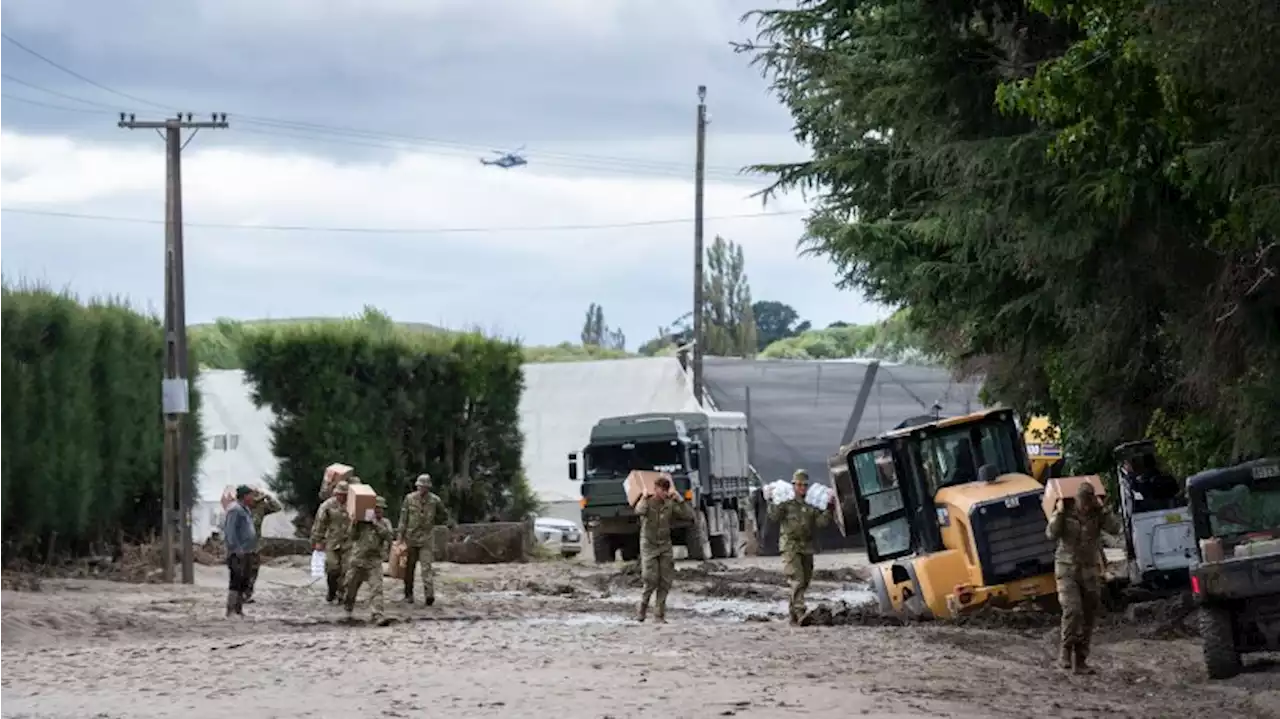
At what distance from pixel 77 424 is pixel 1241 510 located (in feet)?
63.3

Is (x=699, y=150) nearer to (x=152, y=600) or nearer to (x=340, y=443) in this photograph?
(x=340, y=443)

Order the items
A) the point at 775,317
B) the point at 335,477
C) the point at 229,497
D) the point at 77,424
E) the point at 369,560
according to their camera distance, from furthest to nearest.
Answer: the point at 775,317
the point at 77,424
the point at 335,477
the point at 229,497
the point at 369,560

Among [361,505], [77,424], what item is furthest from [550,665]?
[77,424]

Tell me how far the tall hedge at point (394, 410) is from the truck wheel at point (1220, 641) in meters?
25.9

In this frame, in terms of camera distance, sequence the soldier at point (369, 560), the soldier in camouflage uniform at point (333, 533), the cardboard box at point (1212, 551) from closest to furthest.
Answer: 1. the cardboard box at point (1212, 551)
2. the soldier at point (369, 560)
3. the soldier in camouflage uniform at point (333, 533)

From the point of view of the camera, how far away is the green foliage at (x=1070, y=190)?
14766mm

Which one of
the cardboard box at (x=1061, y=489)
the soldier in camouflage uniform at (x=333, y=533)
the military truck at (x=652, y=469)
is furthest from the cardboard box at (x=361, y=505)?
the military truck at (x=652, y=469)

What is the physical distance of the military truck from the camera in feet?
137

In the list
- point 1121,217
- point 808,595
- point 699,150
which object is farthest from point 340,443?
point 1121,217

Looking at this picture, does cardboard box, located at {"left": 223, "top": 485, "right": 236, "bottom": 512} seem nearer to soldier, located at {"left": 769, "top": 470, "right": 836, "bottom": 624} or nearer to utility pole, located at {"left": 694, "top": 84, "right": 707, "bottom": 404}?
soldier, located at {"left": 769, "top": 470, "right": 836, "bottom": 624}

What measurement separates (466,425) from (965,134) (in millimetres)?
25816

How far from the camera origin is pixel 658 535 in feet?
79.3

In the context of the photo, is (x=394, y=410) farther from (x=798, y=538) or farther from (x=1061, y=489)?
(x=1061, y=489)

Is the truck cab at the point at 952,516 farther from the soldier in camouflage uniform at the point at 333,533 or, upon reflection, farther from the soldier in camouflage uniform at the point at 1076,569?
the soldier in camouflage uniform at the point at 333,533
